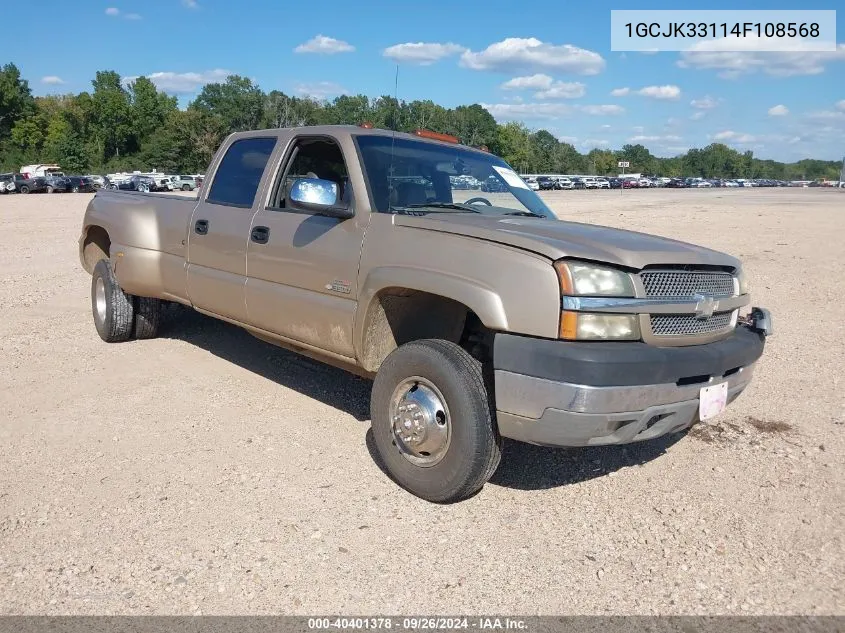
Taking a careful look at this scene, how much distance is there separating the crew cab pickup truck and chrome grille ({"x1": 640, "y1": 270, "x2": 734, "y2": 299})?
11 millimetres

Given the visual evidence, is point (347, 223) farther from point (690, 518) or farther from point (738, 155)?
point (738, 155)

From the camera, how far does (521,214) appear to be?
4.49 metres

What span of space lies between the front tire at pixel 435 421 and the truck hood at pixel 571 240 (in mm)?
599

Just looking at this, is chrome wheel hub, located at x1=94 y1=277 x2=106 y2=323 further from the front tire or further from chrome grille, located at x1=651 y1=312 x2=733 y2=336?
chrome grille, located at x1=651 y1=312 x2=733 y2=336

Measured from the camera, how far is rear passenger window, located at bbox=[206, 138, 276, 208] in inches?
194

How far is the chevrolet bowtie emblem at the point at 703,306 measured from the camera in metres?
3.35

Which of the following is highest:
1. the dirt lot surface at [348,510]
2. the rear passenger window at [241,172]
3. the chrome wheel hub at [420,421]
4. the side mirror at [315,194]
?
the rear passenger window at [241,172]

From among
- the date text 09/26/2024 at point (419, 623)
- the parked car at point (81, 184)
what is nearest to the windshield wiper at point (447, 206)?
the date text 09/26/2024 at point (419, 623)

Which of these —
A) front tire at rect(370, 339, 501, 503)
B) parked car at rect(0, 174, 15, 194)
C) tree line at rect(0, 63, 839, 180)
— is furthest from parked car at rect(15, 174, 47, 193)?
front tire at rect(370, 339, 501, 503)

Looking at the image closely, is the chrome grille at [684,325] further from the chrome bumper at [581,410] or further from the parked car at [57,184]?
the parked car at [57,184]

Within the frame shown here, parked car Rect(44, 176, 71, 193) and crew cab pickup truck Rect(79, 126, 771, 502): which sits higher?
parked car Rect(44, 176, 71, 193)

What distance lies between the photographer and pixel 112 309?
6340 mm

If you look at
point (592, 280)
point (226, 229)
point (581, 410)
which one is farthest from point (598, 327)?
point (226, 229)

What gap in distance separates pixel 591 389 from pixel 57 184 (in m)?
55.6
